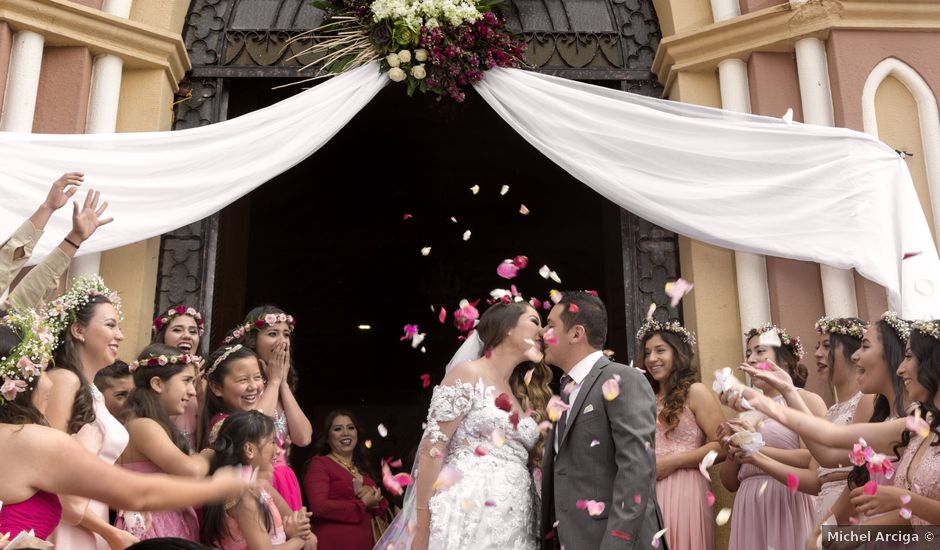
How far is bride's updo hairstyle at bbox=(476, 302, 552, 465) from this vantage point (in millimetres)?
5172

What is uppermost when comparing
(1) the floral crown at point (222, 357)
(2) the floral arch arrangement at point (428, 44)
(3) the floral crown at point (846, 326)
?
(2) the floral arch arrangement at point (428, 44)

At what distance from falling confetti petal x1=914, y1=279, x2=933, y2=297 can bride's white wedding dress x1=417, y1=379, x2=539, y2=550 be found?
2.36m

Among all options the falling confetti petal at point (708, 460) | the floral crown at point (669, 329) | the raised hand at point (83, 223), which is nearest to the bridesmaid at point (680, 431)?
the floral crown at point (669, 329)

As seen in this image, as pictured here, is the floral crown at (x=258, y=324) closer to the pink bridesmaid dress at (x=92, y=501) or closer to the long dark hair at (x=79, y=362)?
the long dark hair at (x=79, y=362)

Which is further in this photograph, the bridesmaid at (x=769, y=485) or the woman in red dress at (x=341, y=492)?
the woman in red dress at (x=341, y=492)

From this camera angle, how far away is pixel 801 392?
5.74 metres

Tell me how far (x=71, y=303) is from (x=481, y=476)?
2078 mm

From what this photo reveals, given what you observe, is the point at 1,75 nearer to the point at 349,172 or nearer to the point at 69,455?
the point at 69,455

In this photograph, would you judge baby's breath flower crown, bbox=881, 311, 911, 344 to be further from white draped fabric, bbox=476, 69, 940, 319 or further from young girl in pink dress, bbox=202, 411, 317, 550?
young girl in pink dress, bbox=202, 411, 317, 550

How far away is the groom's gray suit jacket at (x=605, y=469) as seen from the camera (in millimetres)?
4277

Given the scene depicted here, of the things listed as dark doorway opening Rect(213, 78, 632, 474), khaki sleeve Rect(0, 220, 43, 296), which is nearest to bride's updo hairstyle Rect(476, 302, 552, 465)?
khaki sleeve Rect(0, 220, 43, 296)

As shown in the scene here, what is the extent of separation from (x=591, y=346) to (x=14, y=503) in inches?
105

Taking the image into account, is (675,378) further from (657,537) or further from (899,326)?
(657,537)

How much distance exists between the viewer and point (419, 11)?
688 centimetres
